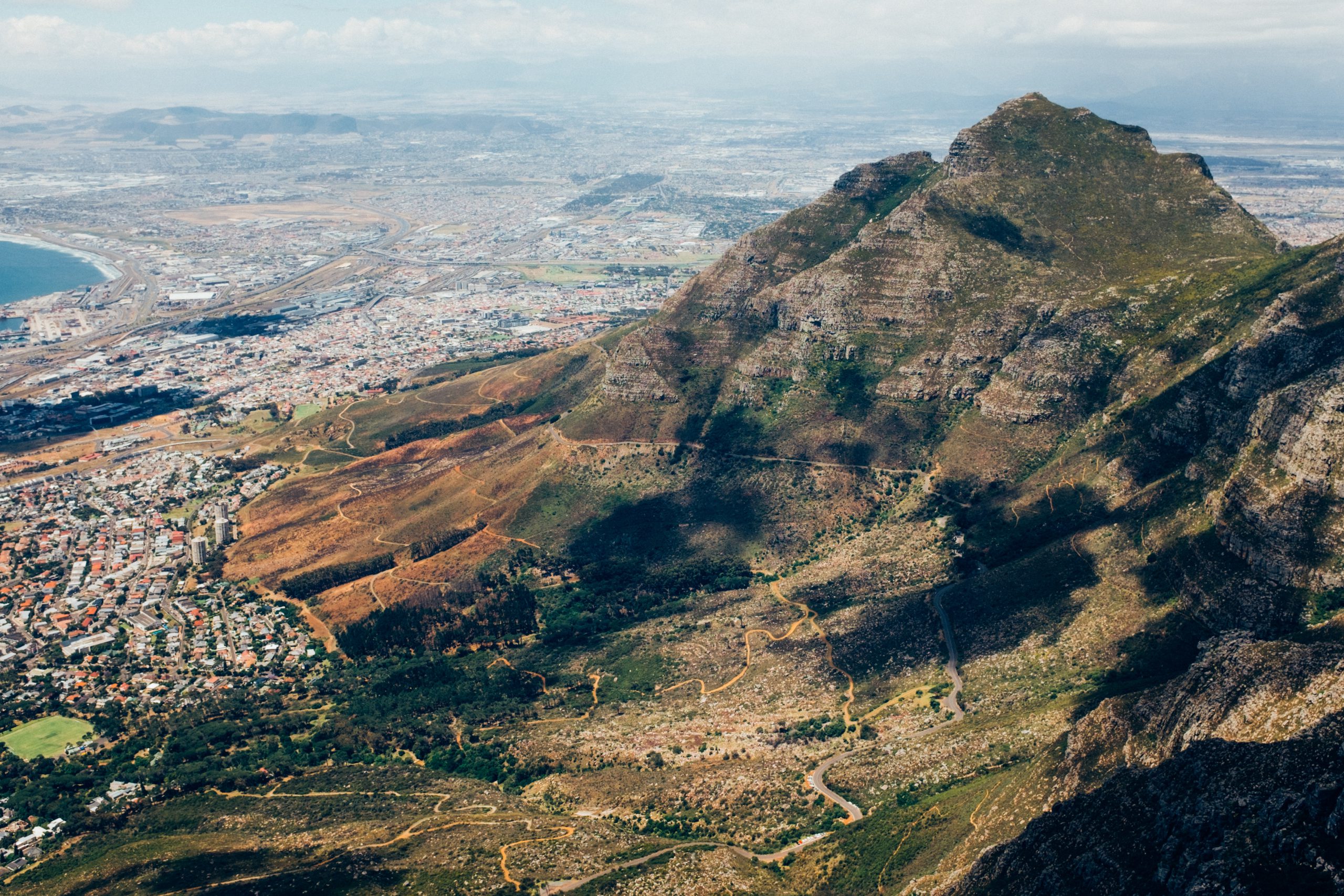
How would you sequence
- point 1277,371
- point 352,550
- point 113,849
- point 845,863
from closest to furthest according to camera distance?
point 845,863 → point 113,849 → point 1277,371 → point 352,550

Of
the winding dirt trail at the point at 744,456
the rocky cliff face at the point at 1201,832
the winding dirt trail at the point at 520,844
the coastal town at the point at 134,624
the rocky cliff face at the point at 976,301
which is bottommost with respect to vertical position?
the coastal town at the point at 134,624

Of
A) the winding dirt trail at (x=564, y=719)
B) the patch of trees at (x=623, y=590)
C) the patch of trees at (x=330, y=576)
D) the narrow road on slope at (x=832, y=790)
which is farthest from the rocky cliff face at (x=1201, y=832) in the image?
the patch of trees at (x=330, y=576)

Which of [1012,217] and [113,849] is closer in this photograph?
[113,849]

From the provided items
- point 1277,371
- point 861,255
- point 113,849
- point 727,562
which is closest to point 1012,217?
point 861,255

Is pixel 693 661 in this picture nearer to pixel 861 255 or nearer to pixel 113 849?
pixel 113 849

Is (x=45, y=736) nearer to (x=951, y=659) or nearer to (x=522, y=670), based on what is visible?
(x=522, y=670)

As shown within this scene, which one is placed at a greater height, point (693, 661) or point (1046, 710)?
point (1046, 710)

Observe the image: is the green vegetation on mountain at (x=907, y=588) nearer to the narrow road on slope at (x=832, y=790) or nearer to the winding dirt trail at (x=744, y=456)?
the winding dirt trail at (x=744, y=456)

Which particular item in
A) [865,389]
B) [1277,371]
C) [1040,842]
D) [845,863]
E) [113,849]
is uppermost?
[1277,371]
